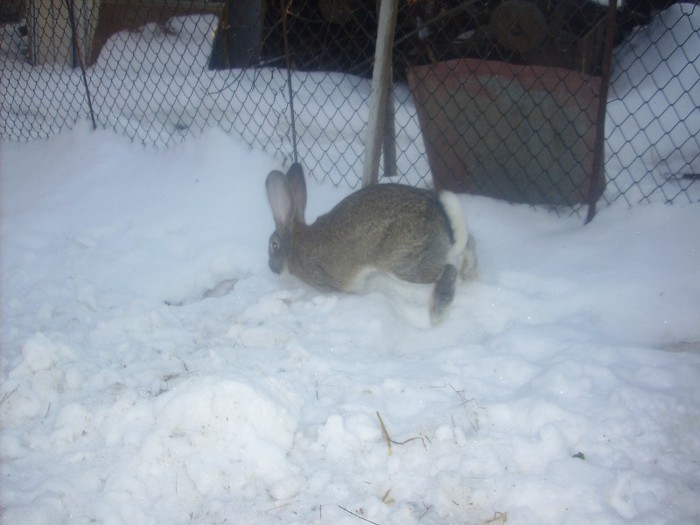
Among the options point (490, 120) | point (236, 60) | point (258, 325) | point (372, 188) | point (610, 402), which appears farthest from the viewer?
point (236, 60)

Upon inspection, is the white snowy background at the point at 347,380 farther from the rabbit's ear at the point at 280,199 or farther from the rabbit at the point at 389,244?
the rabbit's ear at the point at 280,199

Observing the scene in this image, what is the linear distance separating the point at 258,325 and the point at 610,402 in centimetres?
156

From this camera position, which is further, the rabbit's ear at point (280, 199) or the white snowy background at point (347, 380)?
the rabbit's ear at point (280, 199)

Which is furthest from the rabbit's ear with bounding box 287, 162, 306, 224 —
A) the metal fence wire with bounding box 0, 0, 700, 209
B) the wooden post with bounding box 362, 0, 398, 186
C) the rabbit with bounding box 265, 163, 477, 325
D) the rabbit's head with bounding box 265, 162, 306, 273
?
the metal fence wire with bounding box 0, 0, 700, 209

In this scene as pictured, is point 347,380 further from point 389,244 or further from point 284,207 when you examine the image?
point 284,207

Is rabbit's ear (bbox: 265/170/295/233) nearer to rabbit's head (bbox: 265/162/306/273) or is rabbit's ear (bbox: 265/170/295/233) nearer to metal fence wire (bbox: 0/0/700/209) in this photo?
rabbit's head (bbox: 265/162/306/273)

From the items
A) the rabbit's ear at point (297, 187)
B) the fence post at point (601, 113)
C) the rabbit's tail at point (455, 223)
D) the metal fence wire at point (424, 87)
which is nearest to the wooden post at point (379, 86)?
the metal fence wire at point (424, 87)

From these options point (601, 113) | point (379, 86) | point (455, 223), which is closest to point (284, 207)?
point (379, 86)

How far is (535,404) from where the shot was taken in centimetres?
244

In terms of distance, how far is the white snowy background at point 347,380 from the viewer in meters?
2.15

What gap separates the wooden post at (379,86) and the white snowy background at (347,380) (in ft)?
1.96

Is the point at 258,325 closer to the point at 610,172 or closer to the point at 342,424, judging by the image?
the point at 342,424

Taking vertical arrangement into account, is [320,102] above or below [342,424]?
above

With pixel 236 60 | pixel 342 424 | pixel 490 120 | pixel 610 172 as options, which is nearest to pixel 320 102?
pixel 236 60
